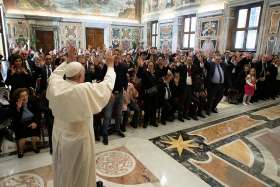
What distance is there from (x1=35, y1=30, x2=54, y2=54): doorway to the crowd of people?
28.7ft

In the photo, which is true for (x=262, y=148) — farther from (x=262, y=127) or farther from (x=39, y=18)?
(x=39, y=18)

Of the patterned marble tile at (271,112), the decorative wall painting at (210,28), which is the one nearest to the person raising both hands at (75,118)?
the patterned marble tile at (271,112)

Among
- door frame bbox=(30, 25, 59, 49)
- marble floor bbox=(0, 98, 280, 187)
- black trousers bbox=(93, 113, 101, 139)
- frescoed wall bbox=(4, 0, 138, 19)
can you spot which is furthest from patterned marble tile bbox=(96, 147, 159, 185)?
frescoed wall bbox=(4, 0, 138, 19)

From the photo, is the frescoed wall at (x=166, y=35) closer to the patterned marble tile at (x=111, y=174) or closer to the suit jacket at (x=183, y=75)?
the suit jacket at (x=183, y=75)

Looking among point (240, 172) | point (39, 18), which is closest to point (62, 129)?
point (240, 172)

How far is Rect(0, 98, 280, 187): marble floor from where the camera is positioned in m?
3.13

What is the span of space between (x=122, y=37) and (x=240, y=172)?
49.7ft

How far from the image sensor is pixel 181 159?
3.74 metres

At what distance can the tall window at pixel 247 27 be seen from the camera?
967cm

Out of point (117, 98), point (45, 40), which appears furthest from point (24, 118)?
point (45, 40)

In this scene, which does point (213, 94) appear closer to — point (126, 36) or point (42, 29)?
point (126, 36)

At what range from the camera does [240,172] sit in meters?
3.41

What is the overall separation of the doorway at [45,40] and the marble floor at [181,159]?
12460mm

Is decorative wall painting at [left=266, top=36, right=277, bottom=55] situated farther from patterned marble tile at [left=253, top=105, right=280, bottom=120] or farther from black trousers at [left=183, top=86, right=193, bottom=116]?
black trousers at [left=183, top=86, right=193, bottom=116]
